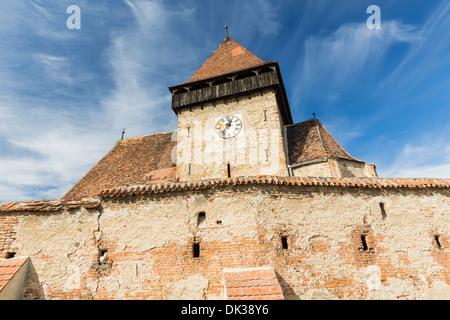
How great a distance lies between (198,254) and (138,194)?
2.17 m

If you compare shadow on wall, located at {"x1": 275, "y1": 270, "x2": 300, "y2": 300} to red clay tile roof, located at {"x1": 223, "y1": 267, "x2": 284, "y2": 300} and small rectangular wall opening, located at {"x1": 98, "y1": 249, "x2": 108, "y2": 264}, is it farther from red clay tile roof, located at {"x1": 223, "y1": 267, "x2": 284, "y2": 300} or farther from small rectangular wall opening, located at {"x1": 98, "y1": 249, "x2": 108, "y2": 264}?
small rectangular wall opening, located at {"x1": 98, "y1": 249, "x2": 108, "y2": 264}

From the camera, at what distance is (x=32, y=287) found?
5965mm

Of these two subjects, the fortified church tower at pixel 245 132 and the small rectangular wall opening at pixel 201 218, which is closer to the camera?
the small rectangular wall opening at pixel 201 218

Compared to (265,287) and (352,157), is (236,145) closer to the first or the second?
(352,157)

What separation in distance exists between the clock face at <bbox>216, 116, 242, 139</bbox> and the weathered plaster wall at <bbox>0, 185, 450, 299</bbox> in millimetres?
7016

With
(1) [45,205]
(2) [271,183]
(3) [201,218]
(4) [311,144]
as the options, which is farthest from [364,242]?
(1) [45,205]

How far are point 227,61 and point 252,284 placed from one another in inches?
534

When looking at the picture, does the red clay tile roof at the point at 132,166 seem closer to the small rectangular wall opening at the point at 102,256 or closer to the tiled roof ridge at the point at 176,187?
the tiled roof ridge at the point at 176,187

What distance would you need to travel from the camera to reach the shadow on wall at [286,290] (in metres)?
5.71

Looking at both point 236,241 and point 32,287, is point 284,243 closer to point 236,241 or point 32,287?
point 236,241

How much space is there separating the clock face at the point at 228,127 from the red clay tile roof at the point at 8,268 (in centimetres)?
948

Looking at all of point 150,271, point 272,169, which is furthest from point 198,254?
point 272,169

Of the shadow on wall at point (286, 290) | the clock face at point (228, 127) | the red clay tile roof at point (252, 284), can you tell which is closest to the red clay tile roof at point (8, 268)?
the red clay tile roof at point (252, 284)
